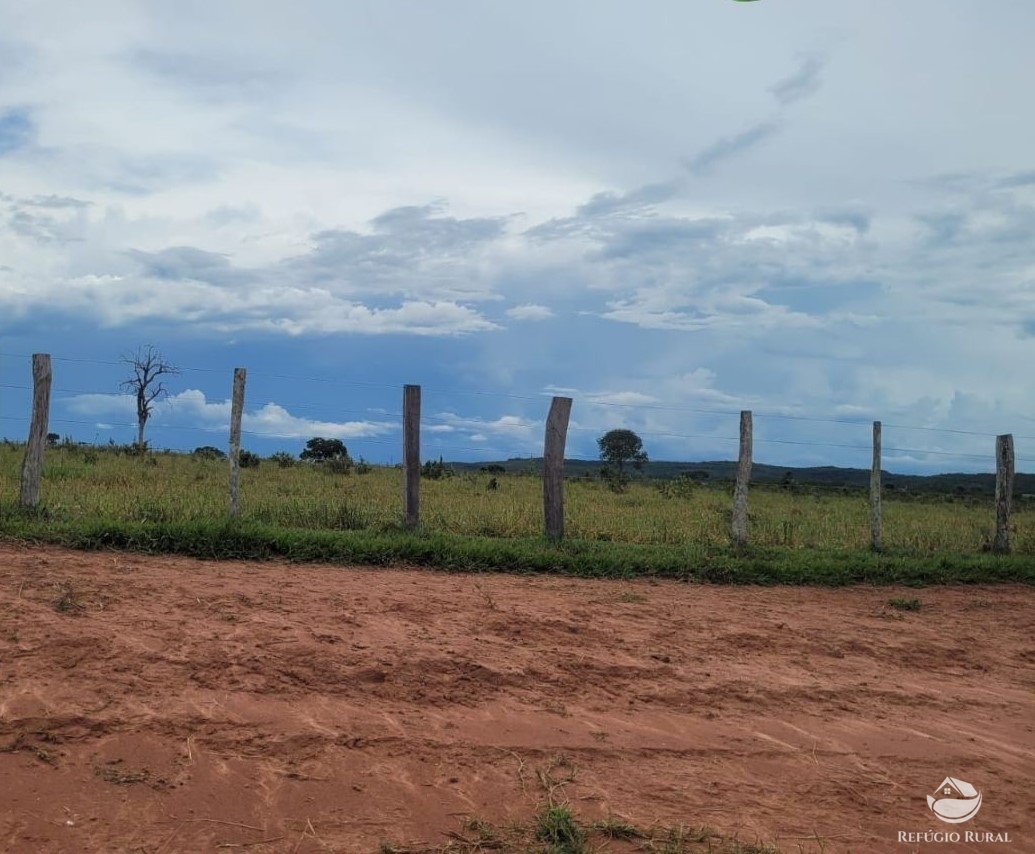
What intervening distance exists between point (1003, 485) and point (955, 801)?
10.3 meters

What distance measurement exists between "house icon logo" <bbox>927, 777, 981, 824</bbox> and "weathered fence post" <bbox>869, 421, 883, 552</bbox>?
326 inches

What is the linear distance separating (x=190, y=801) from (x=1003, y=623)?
7.93 metres

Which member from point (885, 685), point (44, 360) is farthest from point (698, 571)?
point (44, 360)

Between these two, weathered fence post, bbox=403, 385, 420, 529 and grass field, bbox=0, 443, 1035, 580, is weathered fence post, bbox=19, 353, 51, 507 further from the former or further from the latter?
weathered fence post, bbox=403, 385, 420, 529

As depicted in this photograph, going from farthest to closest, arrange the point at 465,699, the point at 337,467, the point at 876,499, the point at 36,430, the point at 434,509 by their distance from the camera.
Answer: the point at 337,467
the point at 434,509
the point at 876,499
the point at 36,430
the point at 465,699

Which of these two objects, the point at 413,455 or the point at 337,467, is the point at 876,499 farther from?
the point at 337,467

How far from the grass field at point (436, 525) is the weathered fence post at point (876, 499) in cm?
33

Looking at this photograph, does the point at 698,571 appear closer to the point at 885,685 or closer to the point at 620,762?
the point at 885,685

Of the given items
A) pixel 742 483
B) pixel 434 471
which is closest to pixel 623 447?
pixel 434 471

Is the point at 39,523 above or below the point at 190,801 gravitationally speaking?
above

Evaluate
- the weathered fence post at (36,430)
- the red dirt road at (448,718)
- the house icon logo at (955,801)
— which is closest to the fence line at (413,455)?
the weathered fence post at (36,430)

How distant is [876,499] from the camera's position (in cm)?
1278

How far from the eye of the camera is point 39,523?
955 cm

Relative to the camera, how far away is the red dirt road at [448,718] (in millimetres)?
3885
